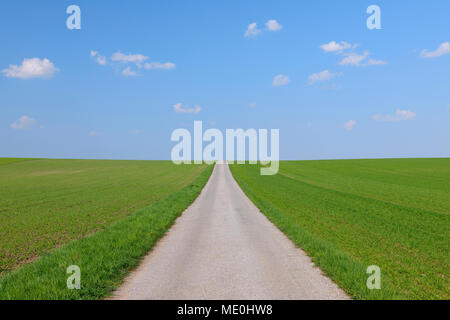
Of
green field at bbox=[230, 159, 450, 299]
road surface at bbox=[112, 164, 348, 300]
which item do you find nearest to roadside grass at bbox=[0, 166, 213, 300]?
road surface at bbox=[112, 164, 348, 300]

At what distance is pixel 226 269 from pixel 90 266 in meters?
3.97

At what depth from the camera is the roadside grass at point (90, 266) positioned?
23.1 ft

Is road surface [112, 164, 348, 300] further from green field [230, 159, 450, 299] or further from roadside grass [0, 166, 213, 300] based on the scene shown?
green field [230, 159, 450, 299]

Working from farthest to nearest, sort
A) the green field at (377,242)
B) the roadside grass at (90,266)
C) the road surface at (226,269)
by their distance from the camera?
the green field at (377,242) → the roadside grass at (90,266) → the road surface at (226,269)

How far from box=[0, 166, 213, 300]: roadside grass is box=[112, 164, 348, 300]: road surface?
48 centimetres

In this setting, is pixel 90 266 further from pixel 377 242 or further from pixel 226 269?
pixel 377 242

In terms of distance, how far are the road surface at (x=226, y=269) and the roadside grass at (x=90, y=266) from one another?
48cm

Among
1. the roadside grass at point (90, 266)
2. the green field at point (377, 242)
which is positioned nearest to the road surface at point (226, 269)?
the roadside grass at point (90, 266)

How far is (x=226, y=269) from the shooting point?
848 cm

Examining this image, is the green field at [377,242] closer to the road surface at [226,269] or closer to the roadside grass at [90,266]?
the road surface at [226,269]

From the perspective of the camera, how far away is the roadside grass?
23.1ft
